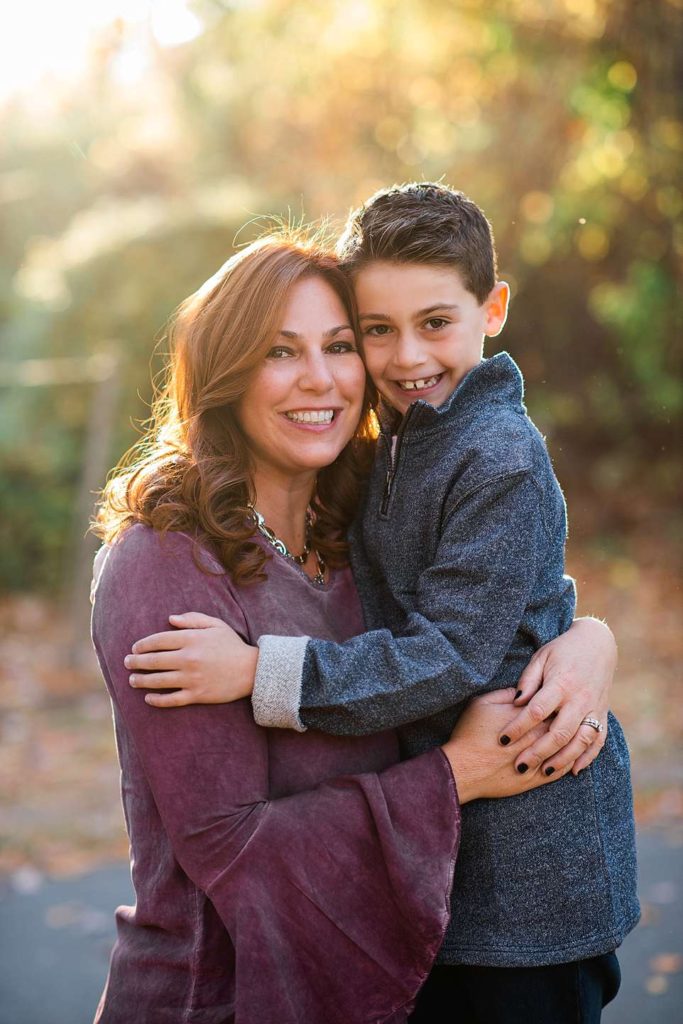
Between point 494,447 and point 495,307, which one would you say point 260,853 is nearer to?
point 494,447

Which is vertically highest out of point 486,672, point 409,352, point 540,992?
point 409,352

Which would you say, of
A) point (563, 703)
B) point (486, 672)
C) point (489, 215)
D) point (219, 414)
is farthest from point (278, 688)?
point (489, 215)

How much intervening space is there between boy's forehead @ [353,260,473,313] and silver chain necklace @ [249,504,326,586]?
539 mm

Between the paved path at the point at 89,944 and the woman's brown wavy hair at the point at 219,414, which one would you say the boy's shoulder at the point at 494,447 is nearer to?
the woman's brown wavy hair at the point at 219,414

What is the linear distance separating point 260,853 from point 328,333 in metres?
1.11

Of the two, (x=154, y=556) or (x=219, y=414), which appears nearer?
(x=154, y=556)

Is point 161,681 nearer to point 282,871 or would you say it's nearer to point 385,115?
point 282,871

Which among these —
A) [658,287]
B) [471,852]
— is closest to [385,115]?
[658,287]

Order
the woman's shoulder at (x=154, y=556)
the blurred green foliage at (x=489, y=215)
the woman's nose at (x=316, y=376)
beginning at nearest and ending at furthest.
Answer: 1. the woman's shoulder at (x=154, y=556)
2. the woman's nose at (x=316, y=376)
3. the blurred green foliage at (x=489, y=215)

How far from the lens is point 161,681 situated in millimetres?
1907

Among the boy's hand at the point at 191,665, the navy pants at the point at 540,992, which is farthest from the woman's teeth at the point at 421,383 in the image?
the navy pants at the point at 540,992

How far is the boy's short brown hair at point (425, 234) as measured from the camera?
2.29 m

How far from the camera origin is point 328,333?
2328mm

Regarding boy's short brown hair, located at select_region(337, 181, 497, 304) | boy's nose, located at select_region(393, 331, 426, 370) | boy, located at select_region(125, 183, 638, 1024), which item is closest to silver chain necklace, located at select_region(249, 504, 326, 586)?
boy, located at select_region(125, 183, 638, 1024)
